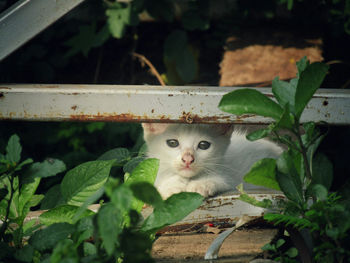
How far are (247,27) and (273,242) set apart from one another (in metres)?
2.25

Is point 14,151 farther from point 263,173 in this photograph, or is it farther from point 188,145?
point 188,145

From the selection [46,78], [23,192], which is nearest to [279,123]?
[23,192]

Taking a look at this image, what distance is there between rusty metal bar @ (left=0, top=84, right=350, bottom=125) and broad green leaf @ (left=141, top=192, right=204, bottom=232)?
0.38m

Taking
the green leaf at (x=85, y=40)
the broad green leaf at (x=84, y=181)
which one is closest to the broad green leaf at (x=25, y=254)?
the broad green leaf at (x=84, y=181)

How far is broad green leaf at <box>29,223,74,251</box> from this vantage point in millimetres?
822

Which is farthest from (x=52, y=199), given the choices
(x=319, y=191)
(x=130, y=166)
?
(x=319, y=191)

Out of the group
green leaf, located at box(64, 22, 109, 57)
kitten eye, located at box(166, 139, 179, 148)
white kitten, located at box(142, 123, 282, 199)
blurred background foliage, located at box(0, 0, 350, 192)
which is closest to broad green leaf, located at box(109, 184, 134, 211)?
white kitten, located at box(142, 123, 282, 199)

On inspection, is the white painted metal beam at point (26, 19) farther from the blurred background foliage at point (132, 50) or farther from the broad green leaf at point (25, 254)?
the blurred background foliage at point (132, 50)

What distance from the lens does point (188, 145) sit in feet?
5.80

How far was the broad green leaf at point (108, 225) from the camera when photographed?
2.04ft

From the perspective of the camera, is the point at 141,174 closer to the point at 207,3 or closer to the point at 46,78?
the point at 207,3

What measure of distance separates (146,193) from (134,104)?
54 cm

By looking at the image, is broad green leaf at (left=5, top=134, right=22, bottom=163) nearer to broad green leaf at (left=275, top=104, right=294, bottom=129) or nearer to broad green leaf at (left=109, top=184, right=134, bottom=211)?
broad green leaf at (left=109, top=184, right=134, bottom=211)

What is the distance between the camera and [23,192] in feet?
3.62
